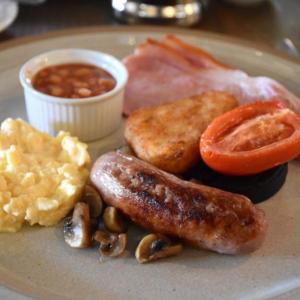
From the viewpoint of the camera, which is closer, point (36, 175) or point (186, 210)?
point (186, 210)

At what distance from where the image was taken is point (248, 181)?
2.08m

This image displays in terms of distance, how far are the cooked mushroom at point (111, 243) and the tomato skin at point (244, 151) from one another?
1.54ft

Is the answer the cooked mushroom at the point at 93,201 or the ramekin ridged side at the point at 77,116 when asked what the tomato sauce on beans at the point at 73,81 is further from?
the cooked mushroom at the point at 93,201

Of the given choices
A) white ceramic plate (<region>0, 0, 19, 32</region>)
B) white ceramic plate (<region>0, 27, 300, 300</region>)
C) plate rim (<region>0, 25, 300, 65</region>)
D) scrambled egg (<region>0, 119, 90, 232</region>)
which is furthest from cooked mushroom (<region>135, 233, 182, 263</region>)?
white ceramic plate (<region>0, 0, 19, 32</region>)

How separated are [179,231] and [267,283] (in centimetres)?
35

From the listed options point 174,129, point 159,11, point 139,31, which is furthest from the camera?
point 159,11

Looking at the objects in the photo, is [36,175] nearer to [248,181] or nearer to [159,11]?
[248,181]

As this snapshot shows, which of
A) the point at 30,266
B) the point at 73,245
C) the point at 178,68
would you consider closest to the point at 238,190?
the point at 73,245

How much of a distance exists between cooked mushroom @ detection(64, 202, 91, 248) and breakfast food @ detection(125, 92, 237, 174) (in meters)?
0.37

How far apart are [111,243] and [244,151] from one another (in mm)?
636

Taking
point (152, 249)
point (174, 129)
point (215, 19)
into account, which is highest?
point (174, 129)

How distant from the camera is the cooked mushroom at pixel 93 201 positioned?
1.95 m

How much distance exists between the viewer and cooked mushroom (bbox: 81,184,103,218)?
1.95 m

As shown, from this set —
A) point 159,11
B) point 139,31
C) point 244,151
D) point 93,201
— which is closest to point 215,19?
point 159,11
